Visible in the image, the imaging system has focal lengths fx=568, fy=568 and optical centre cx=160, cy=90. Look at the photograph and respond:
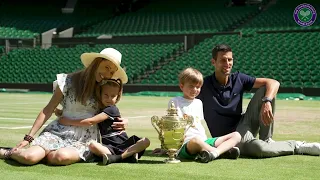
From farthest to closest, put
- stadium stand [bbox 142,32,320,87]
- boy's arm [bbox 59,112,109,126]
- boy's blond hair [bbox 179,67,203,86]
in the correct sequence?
stadium stand [bbox 142,32,320,87] → boy's blond hair [bbox 179,67,203,86] → boy's arm [bbox 59,112,109,126]

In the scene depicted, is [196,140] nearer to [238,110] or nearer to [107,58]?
[238,110]

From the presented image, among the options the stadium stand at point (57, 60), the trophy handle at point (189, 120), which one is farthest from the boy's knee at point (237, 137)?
the stadium stand at point (57, 60)

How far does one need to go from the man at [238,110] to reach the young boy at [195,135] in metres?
0.43

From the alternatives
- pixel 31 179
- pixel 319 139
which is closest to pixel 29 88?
pixel 319 139

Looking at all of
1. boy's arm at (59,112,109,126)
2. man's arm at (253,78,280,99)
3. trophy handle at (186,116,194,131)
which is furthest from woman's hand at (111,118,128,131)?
man's arm at (253,78,280,99)

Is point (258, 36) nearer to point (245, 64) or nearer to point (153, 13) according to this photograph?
point (245, 64)

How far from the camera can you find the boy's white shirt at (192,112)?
638 cm

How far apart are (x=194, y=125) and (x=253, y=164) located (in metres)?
0.79

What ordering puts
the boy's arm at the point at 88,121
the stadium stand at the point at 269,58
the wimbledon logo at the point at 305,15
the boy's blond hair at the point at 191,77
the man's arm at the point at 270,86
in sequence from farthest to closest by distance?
1. the wimbledon logo at the point at 305,15
2. the stadium stand at the point at 269,58
3. the man's arm at the point at 270,86
4. the boy's blond hair at the point at 191,77
5. the boy's arm at the point at 88,121

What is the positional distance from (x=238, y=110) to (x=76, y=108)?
80.0 inches

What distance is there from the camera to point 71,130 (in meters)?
6.25

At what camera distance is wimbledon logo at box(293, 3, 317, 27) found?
34.1 meters

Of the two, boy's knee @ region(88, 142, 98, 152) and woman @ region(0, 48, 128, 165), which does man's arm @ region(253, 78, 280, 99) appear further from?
boy's knee @ region(88, 142, 98, 152)

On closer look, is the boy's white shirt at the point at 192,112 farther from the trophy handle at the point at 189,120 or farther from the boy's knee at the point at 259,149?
the boy's knee at the point at 259,149
